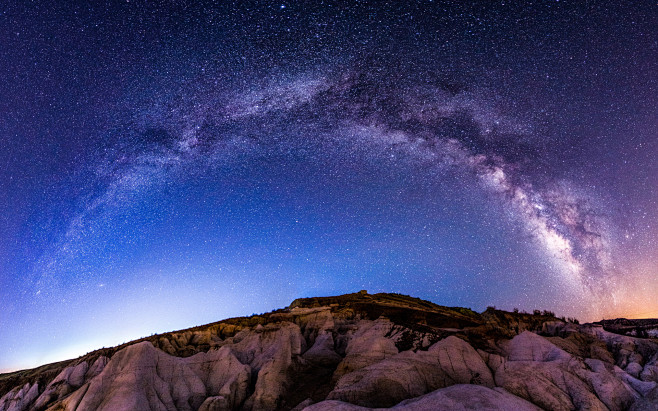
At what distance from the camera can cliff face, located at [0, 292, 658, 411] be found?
18.6m

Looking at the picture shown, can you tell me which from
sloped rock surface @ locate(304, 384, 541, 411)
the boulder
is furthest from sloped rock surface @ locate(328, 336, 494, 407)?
the boulder

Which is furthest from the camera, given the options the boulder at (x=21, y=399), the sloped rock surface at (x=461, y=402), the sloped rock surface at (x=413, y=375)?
the boulder at (x=21, y=399)

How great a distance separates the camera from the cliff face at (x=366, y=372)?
18.6 m

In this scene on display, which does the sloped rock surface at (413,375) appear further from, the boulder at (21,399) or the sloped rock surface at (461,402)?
the boulder at (21,399)

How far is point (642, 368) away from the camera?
24.6 metres

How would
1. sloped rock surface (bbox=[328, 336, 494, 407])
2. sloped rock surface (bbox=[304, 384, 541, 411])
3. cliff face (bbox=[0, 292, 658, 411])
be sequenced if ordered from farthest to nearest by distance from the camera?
sloped rock surface (bbox=[328, 336, 494, 407])
cliff face (bbox=[0, 292, 658, 411])
sloped rock surface (bbox=[304, 384, 541, 411])

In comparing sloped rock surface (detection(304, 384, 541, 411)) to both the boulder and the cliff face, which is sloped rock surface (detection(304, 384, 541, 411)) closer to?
the cliff face

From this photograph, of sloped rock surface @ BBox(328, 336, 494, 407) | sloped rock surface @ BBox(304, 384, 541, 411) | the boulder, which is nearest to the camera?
sloped rock surface @ BBox(304, 384, 541, 411)

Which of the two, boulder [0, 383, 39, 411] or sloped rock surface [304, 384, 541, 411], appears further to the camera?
boulder [0, 383, 39, 411]

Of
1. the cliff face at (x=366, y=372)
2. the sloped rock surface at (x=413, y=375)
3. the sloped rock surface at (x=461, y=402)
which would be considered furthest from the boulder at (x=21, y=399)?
the sloped rock surface at (x=461, y=402)

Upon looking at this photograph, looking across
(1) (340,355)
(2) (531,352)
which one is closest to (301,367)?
(1) (340,355)

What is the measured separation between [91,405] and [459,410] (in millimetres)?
23538

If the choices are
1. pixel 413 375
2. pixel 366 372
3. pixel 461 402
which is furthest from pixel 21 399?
pixel 461 402

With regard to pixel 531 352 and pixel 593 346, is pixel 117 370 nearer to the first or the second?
pixel 531 352
